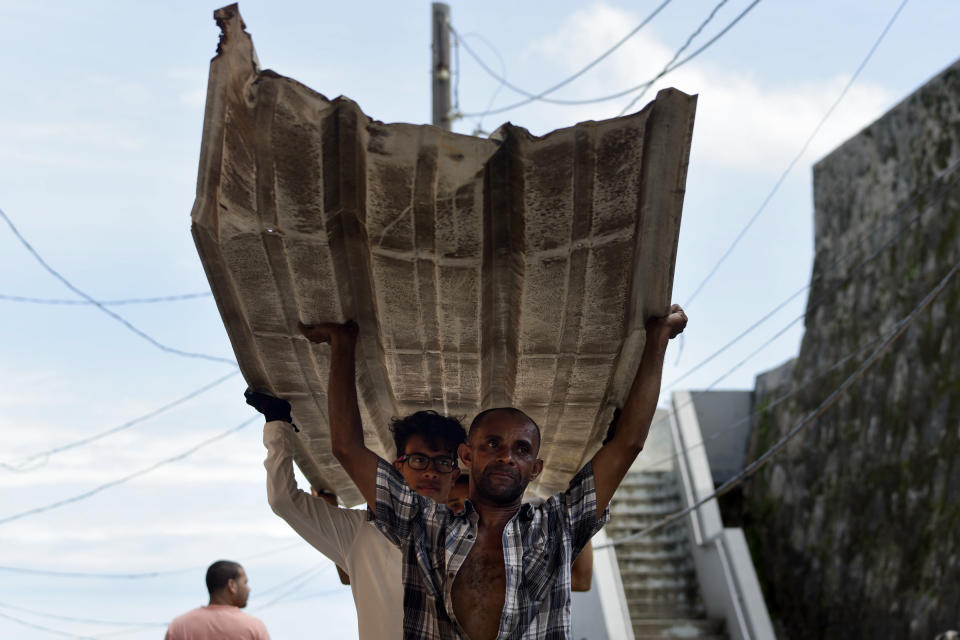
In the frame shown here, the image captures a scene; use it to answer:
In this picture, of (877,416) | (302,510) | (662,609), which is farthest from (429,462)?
(877,416)

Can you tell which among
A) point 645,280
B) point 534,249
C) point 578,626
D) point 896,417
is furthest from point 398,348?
point 896,417

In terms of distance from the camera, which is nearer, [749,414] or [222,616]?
[222,616]

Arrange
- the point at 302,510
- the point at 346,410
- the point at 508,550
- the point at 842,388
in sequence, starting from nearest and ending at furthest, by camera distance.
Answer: the point at 508,550 → the point at 346,410 → the point at 302,510 → the point at 842,388

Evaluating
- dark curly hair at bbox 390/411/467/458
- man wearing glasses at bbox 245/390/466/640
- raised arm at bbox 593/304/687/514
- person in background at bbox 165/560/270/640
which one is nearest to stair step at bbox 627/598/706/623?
person in background at bbox 165/560/270/640

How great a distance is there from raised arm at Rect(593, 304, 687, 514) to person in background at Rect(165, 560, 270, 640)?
126 inches

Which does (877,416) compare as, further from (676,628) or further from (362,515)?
(362,515)

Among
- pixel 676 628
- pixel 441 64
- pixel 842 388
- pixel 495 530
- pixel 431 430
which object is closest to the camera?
pixel 495 530

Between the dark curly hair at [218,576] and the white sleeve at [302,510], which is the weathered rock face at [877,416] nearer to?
the dark curly hair at [218,576]

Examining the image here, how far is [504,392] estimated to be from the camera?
11.2ft

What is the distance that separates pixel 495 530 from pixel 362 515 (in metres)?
0.82

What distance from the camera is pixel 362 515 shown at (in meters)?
3.16

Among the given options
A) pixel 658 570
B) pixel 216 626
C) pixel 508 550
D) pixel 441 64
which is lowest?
pixel 508 550

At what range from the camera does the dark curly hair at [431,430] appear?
3.18m

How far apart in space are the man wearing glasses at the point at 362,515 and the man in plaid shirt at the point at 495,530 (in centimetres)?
40
